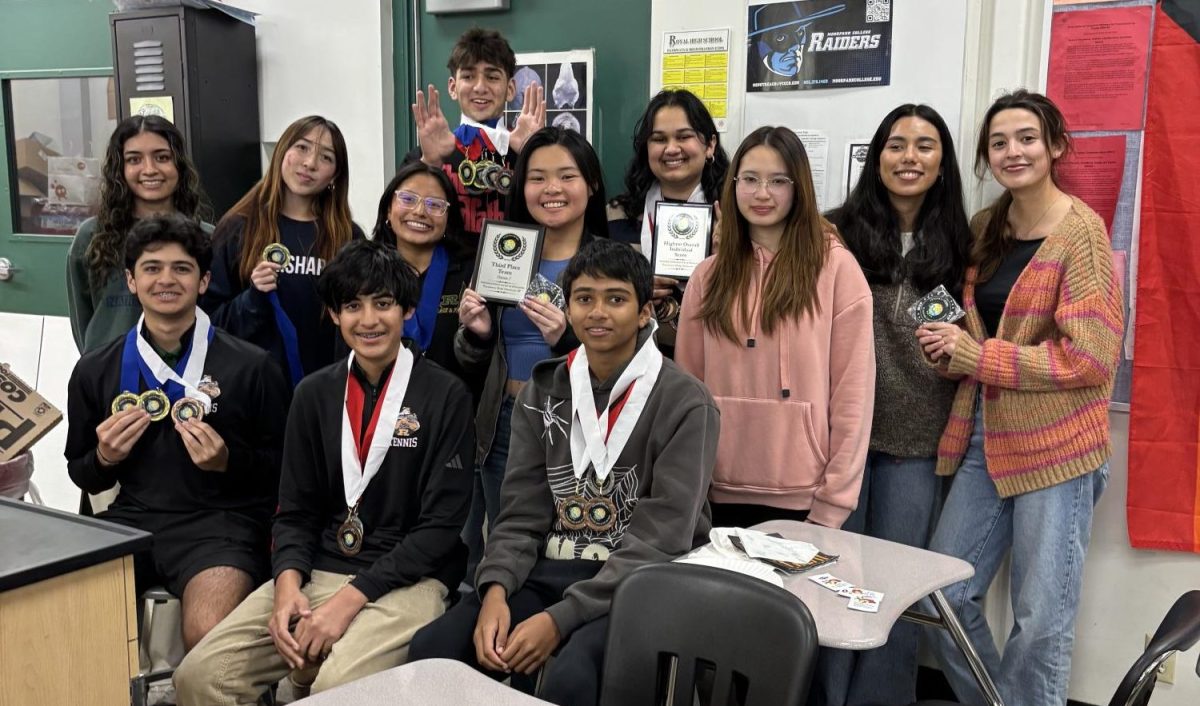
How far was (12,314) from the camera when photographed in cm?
535

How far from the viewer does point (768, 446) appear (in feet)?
9.00

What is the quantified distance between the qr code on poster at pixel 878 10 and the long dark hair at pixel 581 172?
1.17 meters

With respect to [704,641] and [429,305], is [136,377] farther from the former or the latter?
[704,641]

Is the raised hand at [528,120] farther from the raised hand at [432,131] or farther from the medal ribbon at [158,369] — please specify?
the medal ribbon at [158,369]

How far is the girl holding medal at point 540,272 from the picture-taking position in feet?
9.66

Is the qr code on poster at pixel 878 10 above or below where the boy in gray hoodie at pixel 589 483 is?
above

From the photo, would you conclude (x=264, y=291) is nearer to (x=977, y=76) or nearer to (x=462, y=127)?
(x=462, y=127)

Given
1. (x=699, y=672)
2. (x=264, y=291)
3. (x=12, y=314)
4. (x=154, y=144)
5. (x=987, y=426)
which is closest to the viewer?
(x=699, y=672)

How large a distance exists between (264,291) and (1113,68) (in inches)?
112

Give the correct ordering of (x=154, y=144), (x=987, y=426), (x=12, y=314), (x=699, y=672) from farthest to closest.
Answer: (x=12, y=314)
(x=154, y=144)
(x=987, y=426)
(x=699, y=672)

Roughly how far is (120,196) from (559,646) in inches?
89.6

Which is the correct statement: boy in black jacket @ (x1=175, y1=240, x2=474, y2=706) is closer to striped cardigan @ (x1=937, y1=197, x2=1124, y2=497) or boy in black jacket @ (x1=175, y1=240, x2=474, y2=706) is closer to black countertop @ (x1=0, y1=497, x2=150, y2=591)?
black countertop @ (x1=0, y1=497, x2=150, y2=591)

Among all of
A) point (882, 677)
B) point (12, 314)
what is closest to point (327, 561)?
point (882, 677)

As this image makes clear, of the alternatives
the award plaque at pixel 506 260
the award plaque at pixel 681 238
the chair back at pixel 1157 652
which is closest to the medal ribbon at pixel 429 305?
the award plaque at pixel 506 260
